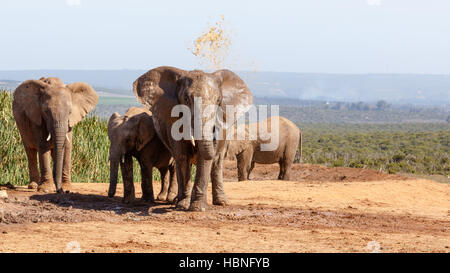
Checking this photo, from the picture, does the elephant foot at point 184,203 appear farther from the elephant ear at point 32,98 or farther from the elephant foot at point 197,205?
the elephant ear at point 32,98

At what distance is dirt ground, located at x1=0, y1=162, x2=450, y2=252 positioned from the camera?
9.03m

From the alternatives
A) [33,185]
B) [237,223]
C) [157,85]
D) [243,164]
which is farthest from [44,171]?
[243,164]

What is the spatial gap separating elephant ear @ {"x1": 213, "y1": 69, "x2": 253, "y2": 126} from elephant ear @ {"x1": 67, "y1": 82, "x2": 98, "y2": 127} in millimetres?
3437

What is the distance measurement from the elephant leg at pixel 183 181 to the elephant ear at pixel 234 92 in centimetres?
114

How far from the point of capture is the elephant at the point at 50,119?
13031 mm

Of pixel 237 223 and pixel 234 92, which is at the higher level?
pixel 234 92

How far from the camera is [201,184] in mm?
11180

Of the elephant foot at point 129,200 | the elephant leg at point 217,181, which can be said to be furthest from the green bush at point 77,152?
the elephant leg at point 217,181

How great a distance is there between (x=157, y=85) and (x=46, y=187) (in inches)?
135

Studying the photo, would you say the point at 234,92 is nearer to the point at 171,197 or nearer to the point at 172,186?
the point at 172,186

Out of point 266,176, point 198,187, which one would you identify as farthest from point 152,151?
point 266,176

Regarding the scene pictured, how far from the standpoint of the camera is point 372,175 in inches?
829

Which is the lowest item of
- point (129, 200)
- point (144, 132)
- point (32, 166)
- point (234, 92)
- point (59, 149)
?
point (129, 200)
